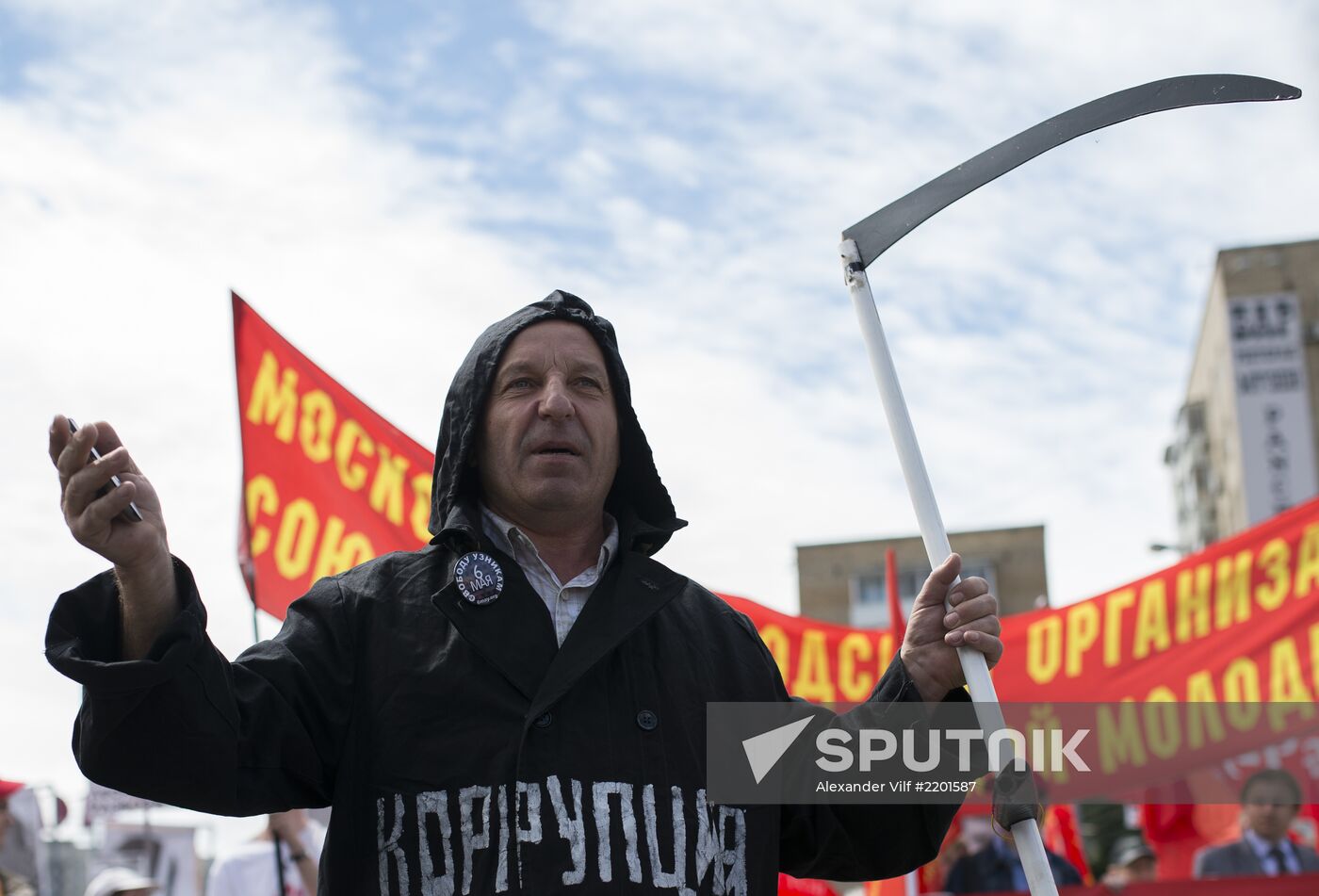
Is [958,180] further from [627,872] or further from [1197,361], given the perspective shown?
[1197,361]

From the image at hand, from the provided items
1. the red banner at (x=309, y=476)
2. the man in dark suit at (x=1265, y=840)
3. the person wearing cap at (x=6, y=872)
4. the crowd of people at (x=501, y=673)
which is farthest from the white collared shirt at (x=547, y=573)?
the person wearing cap at (x=6, y=872)

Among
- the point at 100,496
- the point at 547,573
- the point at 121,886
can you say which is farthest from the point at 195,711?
the point at 121,886

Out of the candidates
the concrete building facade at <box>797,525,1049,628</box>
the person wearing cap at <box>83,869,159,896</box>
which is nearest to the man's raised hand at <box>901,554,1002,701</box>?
the person wearing cap at <box>83,869,159,896</box>

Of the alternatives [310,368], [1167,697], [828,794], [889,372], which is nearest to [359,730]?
[828,794]

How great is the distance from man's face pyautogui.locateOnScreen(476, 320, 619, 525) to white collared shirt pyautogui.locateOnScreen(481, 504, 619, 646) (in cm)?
4

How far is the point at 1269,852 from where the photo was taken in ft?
24.3

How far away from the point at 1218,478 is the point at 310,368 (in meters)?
45.0

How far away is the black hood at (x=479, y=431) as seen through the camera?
278 centimetres

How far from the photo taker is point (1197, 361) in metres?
51.5

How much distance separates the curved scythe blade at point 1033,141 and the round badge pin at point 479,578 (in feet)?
2.73

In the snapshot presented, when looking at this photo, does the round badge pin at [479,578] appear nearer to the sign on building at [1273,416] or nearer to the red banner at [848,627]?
the red banner at [848,627]

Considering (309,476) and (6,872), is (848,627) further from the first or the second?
(6,872)

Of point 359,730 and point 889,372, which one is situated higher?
point 889,372

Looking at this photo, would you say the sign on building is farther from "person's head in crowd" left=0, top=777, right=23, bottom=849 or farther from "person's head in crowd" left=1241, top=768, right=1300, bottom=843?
"person's head in crowd" left=0, top=777, right=23, bottom=849
